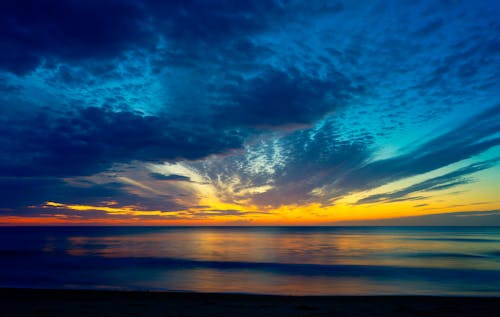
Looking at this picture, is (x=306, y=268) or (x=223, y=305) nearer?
(x=223, y=305)

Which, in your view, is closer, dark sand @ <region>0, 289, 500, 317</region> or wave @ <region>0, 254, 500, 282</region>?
dark sand @ <region>0, 289, 500, 317</region>

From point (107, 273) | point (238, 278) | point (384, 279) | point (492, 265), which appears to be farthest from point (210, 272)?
point (492, 265)

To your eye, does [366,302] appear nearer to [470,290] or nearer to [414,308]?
[414,308]

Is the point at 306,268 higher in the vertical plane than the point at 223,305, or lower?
lower

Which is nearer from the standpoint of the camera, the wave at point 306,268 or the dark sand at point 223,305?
the dark sand at point 223,305

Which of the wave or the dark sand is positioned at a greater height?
the dark sand

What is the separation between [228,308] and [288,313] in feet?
9.24

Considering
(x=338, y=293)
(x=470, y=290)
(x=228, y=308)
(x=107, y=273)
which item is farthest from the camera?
(x=107, y=273)

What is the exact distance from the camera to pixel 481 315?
13.5 metres

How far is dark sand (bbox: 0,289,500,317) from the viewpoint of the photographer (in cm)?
1343

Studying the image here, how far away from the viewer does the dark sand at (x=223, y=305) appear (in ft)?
44.1

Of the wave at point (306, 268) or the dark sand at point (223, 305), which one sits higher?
the dark sand at point (223, 305)

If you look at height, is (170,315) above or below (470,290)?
above

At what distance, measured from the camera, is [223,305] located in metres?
15.3
